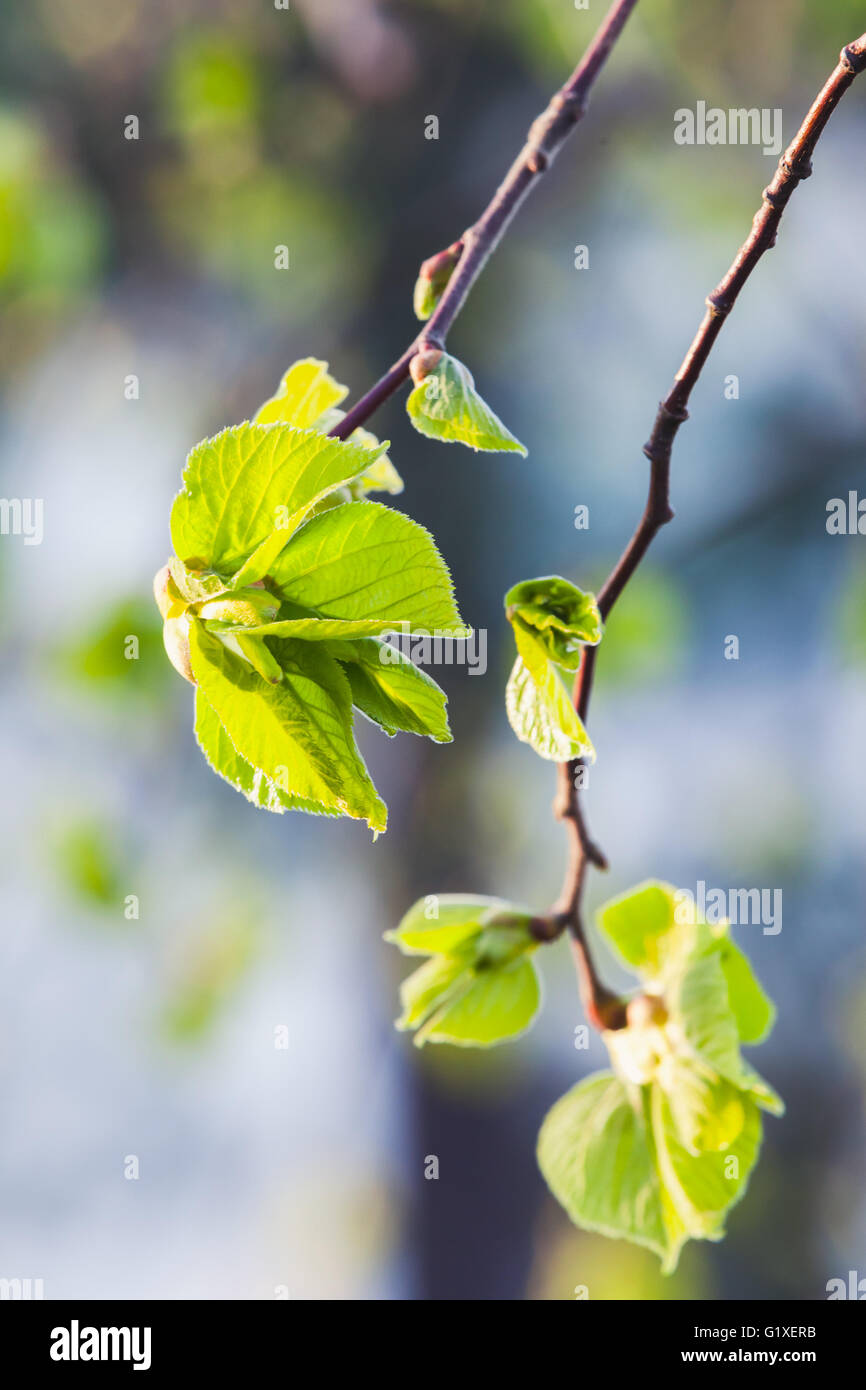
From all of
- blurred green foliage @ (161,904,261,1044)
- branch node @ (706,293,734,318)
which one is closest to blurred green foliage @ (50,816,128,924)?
blurred green foliage @ (161,904,261,1044)

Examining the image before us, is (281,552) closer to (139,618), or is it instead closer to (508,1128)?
(139,618)

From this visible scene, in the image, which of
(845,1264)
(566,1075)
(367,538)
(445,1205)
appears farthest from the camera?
(845,1264)

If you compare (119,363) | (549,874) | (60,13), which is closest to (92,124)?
(60,13)

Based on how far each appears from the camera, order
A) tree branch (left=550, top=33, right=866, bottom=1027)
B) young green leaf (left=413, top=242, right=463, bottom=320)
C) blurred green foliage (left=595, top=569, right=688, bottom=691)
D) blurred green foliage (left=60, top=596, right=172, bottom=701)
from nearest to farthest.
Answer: tree branch (left=550, top=33, right=866, bottom=1027) < young green leaf (left=413, top=242, right=463, bottom=320) < blurred green foliage (left=60, top=596, right=172, bottom=701) < blurred green foliage (left=595, top=569, right=688, bottom=691)

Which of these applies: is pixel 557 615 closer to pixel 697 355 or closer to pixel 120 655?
pixel 697 355

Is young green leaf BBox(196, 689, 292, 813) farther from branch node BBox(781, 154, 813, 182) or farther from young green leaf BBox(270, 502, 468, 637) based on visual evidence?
branch node BBox(781, 154, 813, 182)

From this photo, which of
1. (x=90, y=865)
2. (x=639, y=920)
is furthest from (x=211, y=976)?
(x=639, y=920)
